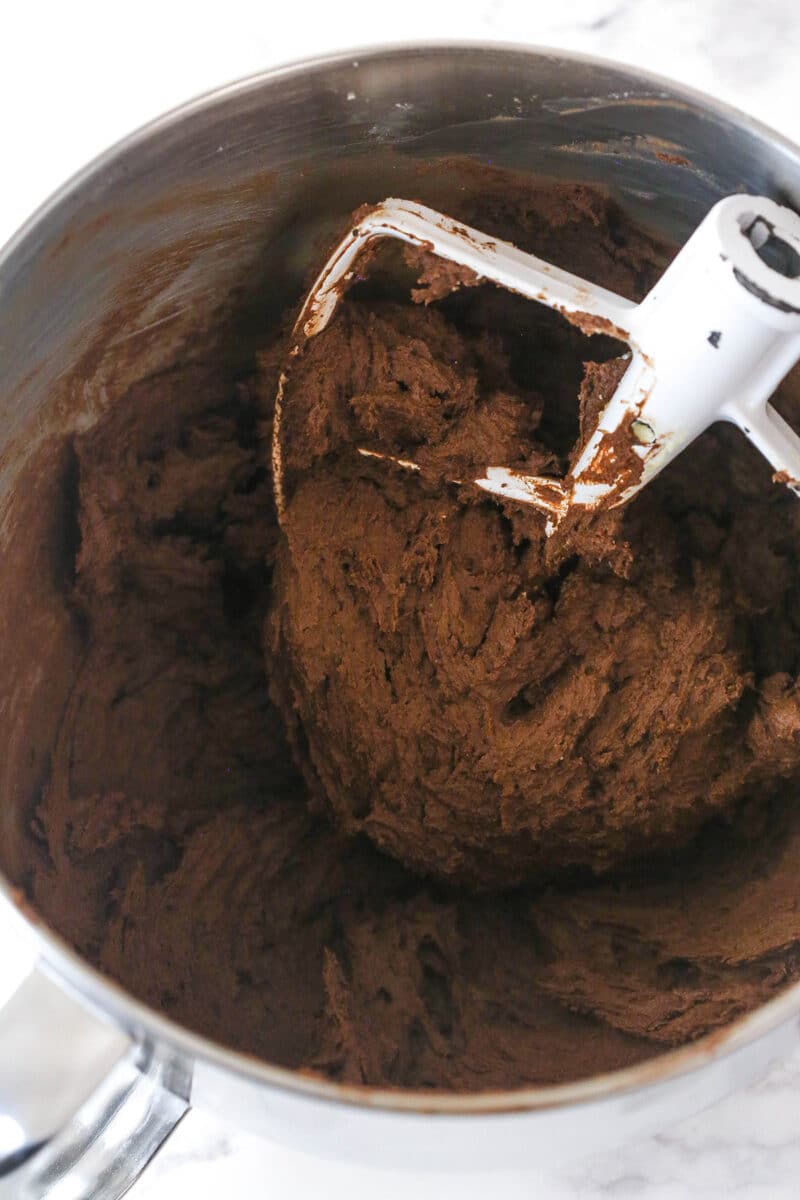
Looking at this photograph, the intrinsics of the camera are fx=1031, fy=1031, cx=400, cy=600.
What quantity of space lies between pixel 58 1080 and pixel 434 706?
482 millimetres

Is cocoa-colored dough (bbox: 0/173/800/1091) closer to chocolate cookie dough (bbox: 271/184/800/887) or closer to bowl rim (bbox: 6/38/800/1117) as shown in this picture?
chocolate cookie dough (bbox: 271/184/800/887)

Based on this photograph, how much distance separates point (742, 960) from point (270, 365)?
0.70 metres

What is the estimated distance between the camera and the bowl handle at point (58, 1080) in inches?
24.3

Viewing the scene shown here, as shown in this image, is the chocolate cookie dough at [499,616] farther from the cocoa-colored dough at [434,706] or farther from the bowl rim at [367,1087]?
the bowl rim at [367,1087]

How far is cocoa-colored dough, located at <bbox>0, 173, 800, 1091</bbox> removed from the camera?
92 cm

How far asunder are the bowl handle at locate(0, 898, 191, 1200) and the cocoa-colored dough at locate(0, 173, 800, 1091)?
0.21 metres

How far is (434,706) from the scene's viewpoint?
997 mm

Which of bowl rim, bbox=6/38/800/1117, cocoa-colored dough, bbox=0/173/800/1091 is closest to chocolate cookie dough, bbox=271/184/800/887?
cocoa-colored dough, bbox=0/173/800/1091

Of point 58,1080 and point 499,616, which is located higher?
point 58,1080

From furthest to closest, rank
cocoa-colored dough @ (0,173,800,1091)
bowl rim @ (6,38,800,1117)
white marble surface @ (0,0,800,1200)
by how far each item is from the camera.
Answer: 1. white marble surface @ (0,0,800,1200)
2. cocoa-colored dough @ (0,173,800,1091)
3. bowl rim @ (6,38,800,1117)

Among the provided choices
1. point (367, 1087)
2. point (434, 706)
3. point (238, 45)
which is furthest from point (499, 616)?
point (238, 45)

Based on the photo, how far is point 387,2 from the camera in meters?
1.24

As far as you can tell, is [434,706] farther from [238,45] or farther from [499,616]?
[238,45]

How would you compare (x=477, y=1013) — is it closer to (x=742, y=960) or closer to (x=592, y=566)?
(x=742, y=960)
